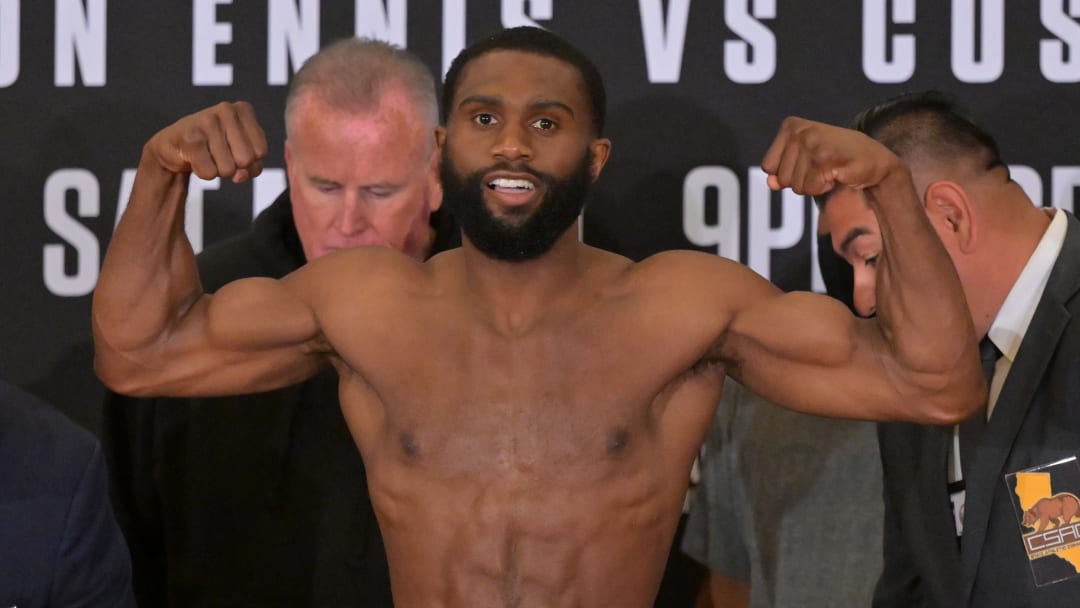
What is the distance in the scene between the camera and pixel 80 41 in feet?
7.59

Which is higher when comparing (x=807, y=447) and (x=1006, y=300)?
(x=1006, y=300)

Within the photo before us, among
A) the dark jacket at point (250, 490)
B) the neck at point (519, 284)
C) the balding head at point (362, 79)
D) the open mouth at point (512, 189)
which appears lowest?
the dark jacket at point (250, 490)

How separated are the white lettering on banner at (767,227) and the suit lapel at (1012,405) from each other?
1.83ft

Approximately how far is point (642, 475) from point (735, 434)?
67cm

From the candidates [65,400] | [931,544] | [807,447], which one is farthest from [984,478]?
[65,400]

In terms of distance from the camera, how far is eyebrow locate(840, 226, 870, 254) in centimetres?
186

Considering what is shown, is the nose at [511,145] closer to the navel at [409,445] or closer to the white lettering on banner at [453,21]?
the navel at [409,445]

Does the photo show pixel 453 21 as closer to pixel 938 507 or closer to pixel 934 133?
pixel 934 133

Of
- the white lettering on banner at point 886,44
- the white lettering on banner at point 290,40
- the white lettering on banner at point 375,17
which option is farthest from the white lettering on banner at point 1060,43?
the white lettering on banner at point 290,40

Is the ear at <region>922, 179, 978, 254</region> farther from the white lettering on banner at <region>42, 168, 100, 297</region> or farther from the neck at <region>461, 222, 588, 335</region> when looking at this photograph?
the white lettering on banner at <region>42, 168, 100, 297</region>

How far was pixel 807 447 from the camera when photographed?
7.25ft

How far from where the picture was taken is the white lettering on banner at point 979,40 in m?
2.29

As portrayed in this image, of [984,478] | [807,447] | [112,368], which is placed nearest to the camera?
[112,368]

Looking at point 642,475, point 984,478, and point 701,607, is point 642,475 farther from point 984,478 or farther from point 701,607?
point 701,607
